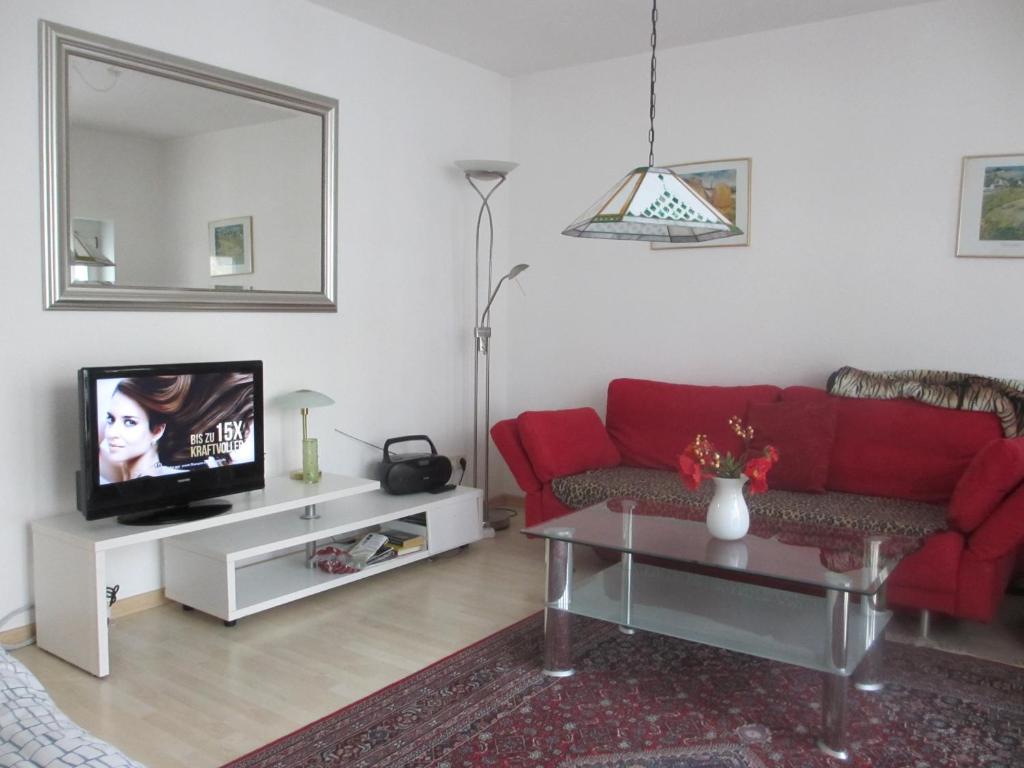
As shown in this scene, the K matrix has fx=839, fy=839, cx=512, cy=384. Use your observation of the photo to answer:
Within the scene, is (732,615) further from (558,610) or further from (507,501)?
(507,501)

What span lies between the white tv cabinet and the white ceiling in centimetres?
220

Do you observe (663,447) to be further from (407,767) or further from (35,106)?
(35,106)

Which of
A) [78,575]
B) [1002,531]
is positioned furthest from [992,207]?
[78,575]

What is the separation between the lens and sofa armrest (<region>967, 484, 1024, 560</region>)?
2832mm

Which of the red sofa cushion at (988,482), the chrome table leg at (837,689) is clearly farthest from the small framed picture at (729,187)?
the chrome table leg at (837,689)

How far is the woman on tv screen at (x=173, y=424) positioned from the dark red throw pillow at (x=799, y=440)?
220cm

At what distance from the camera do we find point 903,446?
11.6 feet

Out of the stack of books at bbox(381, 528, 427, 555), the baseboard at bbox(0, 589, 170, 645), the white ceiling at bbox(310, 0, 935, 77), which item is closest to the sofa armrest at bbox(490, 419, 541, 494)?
the stack of books at bbox(381, 528, 427, 555)

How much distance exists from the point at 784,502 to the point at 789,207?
5.20 ft

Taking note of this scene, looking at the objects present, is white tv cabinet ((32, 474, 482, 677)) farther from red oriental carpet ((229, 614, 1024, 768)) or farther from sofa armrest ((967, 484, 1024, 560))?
sofa armrest ((967, 484, 1024, 560))

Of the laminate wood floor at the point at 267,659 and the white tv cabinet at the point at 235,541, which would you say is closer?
the laminate wood floor at the point at 267,659

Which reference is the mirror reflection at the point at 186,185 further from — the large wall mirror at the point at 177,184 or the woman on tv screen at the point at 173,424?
the woman on tv screen at the point at 173,424

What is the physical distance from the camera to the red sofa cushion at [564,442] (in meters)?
3.85

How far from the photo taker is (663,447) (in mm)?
4129
